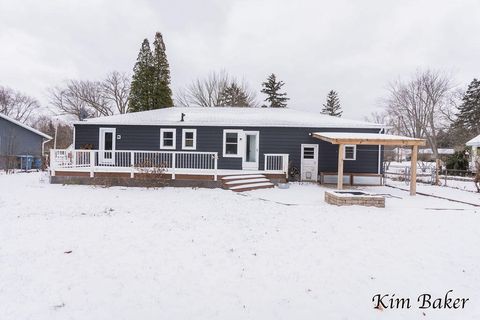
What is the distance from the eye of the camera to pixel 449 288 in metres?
3.53

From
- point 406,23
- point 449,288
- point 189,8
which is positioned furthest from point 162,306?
point 406,23

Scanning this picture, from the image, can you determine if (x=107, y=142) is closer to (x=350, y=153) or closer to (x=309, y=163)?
(x=309, y=163)

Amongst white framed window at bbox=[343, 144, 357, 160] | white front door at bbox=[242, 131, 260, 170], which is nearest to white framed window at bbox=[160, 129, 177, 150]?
white front door at bbox=[242, 131, 260, 170]

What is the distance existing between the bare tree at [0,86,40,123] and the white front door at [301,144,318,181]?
4507 centimetres

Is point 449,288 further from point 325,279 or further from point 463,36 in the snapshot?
point 463,36

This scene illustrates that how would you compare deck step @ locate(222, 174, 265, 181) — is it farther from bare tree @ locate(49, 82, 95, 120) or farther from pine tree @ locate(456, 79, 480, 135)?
pine tree @ locate(456, 79, 480, 135)

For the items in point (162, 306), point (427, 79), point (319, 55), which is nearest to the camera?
point (162, 306)

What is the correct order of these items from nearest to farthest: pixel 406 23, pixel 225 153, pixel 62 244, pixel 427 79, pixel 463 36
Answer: pixel 62 244, pixel 225 153, pixel 406 23, pixel 463 36, pixel 427 79

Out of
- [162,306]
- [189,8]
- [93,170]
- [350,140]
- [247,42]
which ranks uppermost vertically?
[247,42]

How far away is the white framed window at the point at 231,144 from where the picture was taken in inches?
584

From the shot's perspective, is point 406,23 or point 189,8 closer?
point 189,8

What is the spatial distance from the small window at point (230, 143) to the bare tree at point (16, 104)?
41.5 meters

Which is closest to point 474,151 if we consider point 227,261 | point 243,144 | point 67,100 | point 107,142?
point 243,144

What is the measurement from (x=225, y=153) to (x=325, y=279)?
11.6 m
